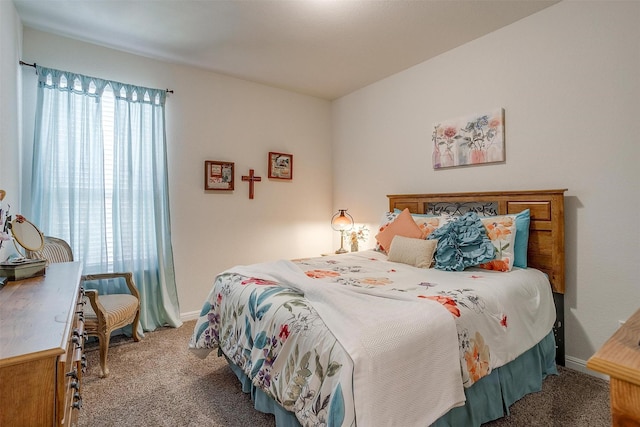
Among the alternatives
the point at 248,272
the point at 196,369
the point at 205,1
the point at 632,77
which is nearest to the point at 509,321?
the point at 248,272

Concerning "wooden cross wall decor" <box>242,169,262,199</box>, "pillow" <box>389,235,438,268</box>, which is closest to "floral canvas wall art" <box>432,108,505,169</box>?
"pillow" <box>389,235,438,268</box>

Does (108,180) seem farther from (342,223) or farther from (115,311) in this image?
(342,223)

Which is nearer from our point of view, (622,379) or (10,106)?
(622,379)

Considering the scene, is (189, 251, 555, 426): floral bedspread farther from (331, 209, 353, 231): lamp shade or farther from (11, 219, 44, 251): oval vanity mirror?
(331, 209, 353, 231): lamp shade

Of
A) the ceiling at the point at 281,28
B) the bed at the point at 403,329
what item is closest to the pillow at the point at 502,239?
the bed at the point at 403,329

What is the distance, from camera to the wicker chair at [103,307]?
7.61 ft

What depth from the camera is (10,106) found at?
2162 millimetres

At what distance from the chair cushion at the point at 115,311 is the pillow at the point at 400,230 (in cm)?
223

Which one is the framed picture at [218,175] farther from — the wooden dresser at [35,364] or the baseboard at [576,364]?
the baseboard at [576,364]

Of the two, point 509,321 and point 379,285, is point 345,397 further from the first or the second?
point 509,321

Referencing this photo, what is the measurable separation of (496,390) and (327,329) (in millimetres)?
1119

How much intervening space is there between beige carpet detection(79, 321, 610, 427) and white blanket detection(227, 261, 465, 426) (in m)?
0.73

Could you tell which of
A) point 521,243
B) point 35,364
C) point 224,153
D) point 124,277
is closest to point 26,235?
point 124,277

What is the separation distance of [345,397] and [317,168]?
3.55 m
